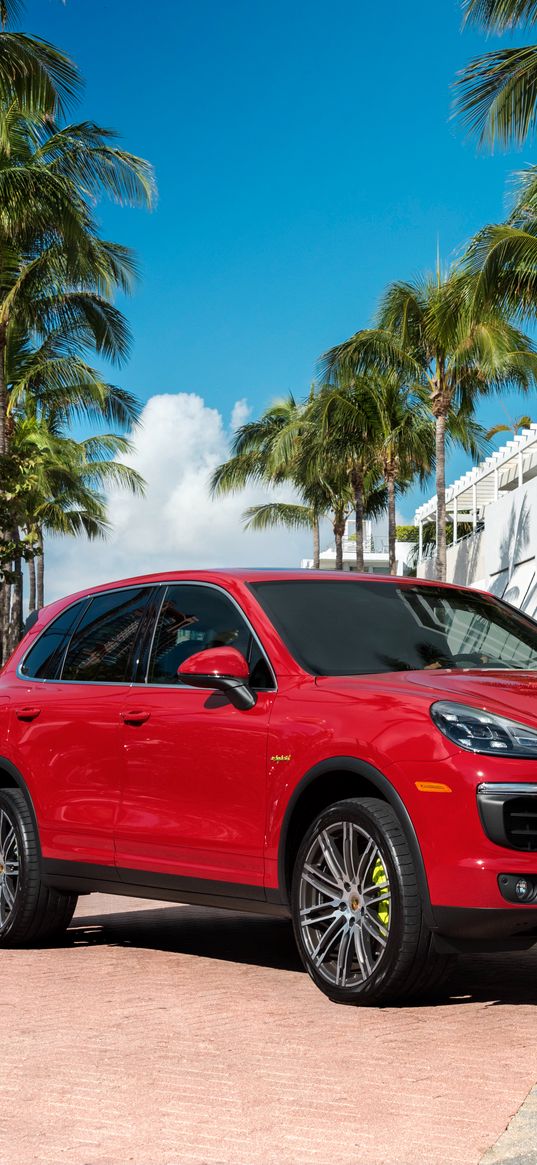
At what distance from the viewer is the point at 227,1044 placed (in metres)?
5.34

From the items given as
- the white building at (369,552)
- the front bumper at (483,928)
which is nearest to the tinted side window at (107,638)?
the front bumper at (483,928)

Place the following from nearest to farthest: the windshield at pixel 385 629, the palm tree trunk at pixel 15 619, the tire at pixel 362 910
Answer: the tire at pixel 362 910 < the windshield at pixel 385 629 < the palm tree trunk at pixel 15 619

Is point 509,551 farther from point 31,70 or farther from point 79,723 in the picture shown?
point 79,723

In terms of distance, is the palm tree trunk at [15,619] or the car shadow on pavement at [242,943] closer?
the car shadow on pavement at [242,943]

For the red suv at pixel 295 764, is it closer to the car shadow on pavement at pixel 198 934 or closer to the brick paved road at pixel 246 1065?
the brick paved road at pixel 246 1065

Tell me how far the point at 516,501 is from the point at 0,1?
18.7 meters

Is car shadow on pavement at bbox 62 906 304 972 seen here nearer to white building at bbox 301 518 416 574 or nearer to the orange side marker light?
the orange side marker light

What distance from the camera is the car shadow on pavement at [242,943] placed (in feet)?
20.6

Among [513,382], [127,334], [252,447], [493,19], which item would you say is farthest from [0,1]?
[252,447]

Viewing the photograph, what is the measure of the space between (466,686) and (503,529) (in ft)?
113

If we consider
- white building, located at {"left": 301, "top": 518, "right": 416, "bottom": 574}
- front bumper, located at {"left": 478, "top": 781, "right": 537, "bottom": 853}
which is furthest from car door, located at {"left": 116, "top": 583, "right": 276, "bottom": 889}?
white building, located at {"left": 301, "top": 518, "right": 416, "bottom": 574}

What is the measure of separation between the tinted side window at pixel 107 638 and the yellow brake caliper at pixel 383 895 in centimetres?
192

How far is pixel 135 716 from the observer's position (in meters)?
6.97

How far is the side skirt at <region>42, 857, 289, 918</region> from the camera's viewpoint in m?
6.31
